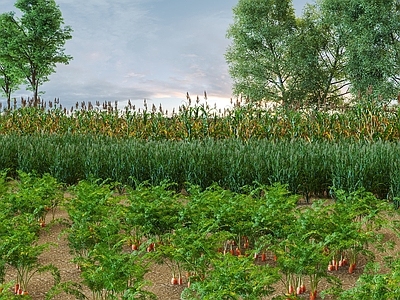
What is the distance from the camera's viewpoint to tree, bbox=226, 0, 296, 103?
3070 centimetres

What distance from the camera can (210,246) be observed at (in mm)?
3982

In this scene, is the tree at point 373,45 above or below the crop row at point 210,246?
above

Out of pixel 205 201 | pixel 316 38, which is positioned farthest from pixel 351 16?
pixel 205 201

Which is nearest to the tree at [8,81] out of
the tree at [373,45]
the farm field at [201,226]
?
the tree at [373,45]

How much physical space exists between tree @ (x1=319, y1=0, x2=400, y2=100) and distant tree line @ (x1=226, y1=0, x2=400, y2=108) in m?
0.06

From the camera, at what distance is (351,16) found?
28.6 meters

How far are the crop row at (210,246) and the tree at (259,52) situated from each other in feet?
83.7

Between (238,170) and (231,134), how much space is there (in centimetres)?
595

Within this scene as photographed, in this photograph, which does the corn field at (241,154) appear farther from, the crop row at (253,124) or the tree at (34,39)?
the tree at (34,39)

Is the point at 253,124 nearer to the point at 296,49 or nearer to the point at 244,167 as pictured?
the point at 244,167

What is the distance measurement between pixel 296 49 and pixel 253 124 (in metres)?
18.1

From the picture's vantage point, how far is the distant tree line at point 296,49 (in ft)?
93.6

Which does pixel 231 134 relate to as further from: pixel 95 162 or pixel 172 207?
pixel 172 207

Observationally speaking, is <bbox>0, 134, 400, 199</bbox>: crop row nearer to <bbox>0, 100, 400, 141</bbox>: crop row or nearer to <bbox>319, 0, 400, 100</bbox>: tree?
<bbox>0, 100, 400, 141</bbox>: crop row
